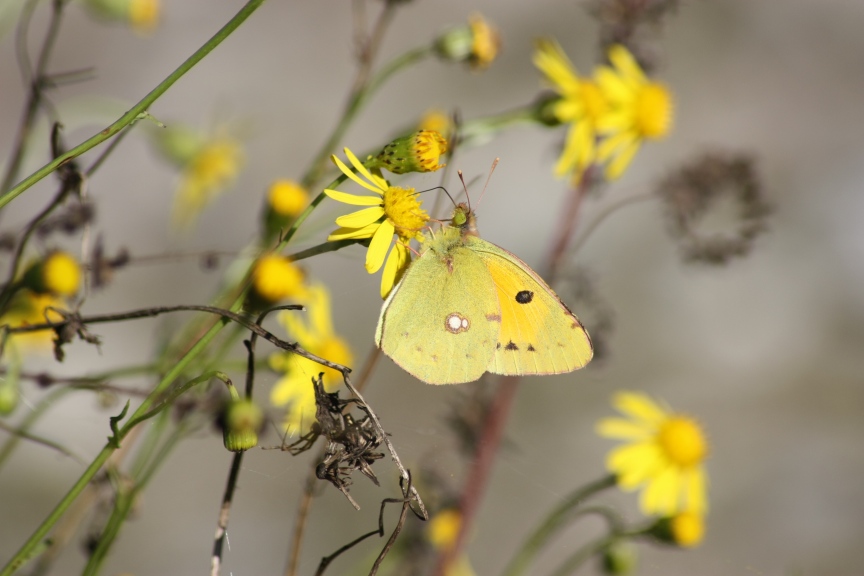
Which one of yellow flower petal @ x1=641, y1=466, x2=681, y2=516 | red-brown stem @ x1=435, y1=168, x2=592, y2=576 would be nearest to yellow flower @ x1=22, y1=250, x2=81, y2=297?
red-brown stem @ x1=435, y1=168, x2=592, y2=576

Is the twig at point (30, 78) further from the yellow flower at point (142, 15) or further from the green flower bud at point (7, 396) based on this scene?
the yellow flower at point (142, 15)

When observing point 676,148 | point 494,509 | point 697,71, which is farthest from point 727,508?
point 697,71

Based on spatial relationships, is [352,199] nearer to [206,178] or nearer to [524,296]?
[524,296]

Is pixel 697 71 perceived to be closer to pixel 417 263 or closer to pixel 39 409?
pixel 417 263

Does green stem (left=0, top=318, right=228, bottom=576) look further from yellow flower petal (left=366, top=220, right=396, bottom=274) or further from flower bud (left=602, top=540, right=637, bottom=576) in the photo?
flower bud (left=602, top=540, right=637, bottom=576)

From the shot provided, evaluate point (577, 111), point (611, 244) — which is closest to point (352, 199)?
point (577, 111)

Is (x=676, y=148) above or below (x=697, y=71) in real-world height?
below
